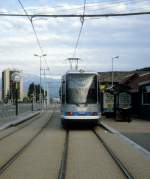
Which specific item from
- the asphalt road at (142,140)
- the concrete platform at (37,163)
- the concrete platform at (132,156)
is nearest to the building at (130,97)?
the asphalt road at (142,140)

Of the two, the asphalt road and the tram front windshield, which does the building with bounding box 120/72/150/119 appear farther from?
the asphalt road

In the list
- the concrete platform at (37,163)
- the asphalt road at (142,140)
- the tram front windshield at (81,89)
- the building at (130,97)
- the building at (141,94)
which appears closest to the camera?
the concrete platform at (37,163)

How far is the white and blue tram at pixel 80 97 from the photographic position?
28.1 metres

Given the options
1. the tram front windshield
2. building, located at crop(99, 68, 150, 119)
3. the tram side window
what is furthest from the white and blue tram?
the tram side window

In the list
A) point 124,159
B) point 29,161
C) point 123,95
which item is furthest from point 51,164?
point 123,95

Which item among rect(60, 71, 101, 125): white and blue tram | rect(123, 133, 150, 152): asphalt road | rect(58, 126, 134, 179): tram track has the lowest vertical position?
rect(58, 126, 134, 179): tram track

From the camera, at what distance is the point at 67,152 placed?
1697 cm

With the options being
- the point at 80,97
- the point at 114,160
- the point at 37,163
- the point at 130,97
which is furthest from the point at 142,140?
the point at 130,97

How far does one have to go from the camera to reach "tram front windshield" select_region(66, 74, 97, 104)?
2831 cm

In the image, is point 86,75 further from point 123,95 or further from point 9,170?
point 9,170

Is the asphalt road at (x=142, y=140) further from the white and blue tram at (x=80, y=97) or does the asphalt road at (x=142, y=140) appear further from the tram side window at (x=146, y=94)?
the tram side window at (x=146, y=94)

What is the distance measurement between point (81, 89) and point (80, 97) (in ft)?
1.47

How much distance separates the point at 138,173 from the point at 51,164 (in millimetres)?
2677

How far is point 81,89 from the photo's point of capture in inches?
1118
